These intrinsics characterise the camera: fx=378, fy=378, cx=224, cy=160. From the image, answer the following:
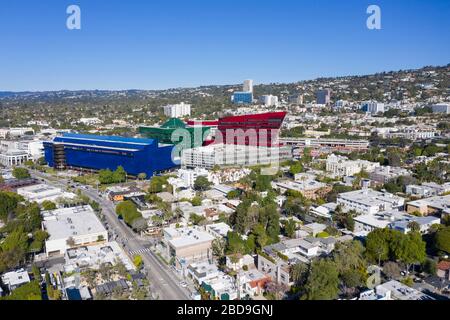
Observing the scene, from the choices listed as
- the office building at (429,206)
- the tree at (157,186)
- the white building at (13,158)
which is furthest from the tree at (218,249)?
the white building at (13,158)

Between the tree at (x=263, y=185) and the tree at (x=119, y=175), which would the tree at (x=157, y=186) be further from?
the tree at (x=263, y=185)

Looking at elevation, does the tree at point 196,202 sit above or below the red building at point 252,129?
below

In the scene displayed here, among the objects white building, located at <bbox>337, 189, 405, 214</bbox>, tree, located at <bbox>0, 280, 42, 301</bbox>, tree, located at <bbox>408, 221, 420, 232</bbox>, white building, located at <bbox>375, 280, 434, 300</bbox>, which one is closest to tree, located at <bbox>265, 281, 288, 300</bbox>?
white building, located at <bbox>375, 280, 434, 300</bbox>

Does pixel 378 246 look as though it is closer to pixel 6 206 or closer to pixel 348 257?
pixel 348 257

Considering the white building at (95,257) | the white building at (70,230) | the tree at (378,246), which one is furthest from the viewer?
the white building at (70,230)

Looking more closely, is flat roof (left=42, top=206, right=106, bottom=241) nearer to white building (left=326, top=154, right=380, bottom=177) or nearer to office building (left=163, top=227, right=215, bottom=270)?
office building (left=163, top=227, right=215, bottom=270)

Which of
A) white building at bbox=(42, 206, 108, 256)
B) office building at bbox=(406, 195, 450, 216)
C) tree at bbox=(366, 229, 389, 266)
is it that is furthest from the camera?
office building at bbox=(406, 195, 450, 216)
